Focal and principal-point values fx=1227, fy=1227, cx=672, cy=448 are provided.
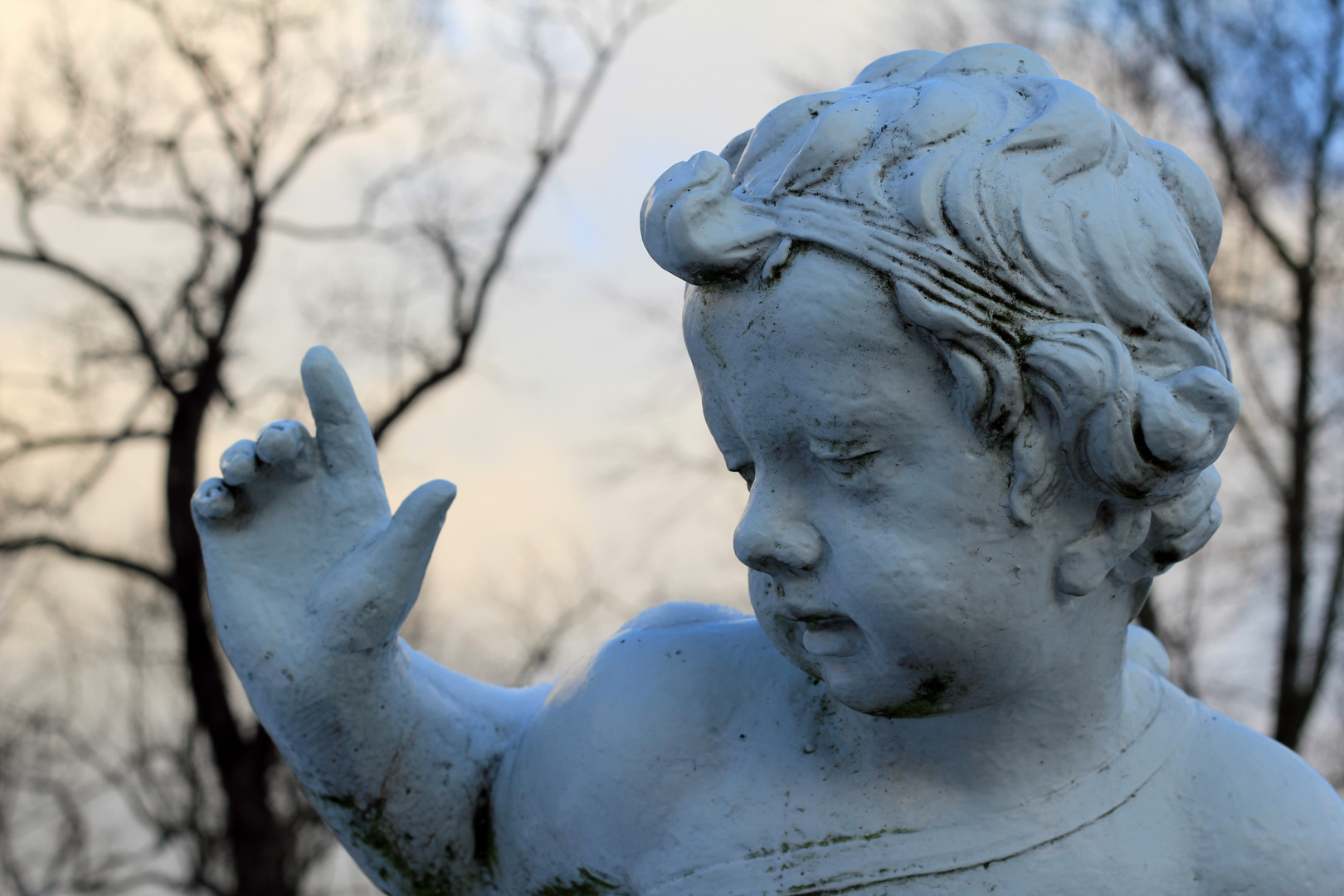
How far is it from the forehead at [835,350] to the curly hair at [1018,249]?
0.05 feet

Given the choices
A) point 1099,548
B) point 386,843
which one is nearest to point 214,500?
point 386,843

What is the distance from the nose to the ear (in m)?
0.23

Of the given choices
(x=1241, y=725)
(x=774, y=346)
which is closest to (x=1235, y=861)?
(x=1241, y=725)

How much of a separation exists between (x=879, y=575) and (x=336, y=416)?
0.66m

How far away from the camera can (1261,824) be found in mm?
1285

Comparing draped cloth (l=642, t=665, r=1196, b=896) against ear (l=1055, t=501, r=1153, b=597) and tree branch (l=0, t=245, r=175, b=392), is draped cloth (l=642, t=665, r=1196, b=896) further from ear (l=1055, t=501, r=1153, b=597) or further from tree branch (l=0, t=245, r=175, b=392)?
tree branch (l=0, t=245, r=175, b=392)

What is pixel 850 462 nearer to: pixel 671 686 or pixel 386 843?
pixel 671 686

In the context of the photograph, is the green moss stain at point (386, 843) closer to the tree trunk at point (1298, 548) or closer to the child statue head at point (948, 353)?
the child statue head at point (948, 353)

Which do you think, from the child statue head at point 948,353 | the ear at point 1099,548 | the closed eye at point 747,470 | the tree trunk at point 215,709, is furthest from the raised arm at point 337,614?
the tree trunk at point 215,709

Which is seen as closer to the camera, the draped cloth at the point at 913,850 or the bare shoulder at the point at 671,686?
the draped cloth at the point at 913,850

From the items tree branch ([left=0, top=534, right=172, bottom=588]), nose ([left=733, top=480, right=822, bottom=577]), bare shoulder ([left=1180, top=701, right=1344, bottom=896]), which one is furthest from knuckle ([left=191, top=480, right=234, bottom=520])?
tree branch ([left=0, top=534, right=172, bottom=588])

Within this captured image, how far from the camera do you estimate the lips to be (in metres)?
1.17

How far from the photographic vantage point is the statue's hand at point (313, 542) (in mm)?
1362

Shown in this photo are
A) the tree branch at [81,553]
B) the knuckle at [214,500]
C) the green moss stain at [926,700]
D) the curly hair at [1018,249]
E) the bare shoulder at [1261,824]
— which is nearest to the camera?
the curly hair at [1018,249]
